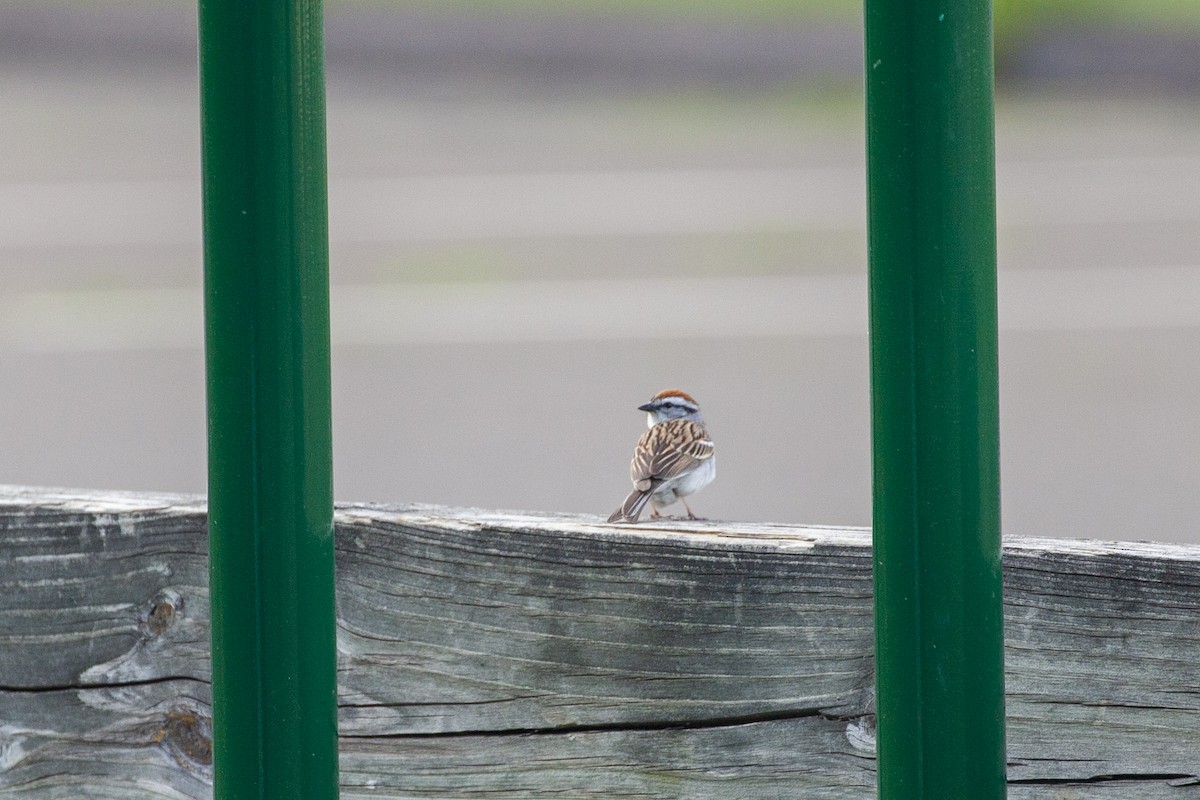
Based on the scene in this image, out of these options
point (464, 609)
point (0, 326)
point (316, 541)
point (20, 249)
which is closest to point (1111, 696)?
point (464, 609)

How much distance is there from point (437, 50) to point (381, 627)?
18204 mm

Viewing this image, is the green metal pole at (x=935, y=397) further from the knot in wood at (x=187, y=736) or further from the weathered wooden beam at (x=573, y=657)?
the knot in wood at (x=187, y=736)

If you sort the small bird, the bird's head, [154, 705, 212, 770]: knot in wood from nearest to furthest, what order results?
[154, 705, 212, 770]: knot in wood, the small bird, the bird's head

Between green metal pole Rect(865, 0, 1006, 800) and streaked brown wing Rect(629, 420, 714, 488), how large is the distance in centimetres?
394

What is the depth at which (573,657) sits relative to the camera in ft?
6.73

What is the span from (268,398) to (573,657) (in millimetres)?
701

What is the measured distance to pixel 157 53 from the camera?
18969 mm

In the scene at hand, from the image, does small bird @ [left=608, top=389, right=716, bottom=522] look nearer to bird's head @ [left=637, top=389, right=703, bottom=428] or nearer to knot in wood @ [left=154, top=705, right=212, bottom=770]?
bird's head @ [left=637, top=389, right=703, bottom=428]

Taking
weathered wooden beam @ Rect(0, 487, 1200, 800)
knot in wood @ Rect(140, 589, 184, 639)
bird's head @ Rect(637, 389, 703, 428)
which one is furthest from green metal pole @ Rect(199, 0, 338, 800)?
bird's head @ Rect(637, 389, 703, 428)

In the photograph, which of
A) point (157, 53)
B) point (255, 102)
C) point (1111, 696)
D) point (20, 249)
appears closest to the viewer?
point (255, 102)

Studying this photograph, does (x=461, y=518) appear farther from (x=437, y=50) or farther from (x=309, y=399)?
(x=437, y=50)

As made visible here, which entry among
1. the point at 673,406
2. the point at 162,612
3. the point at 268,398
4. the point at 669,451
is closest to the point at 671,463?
the point at 669,451

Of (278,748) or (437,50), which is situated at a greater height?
(437,50)

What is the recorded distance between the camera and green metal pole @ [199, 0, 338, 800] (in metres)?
1.49
